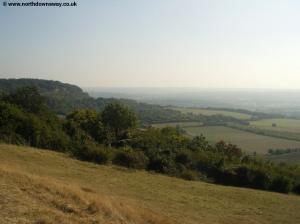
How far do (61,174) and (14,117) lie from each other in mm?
17840

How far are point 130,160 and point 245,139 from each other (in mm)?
71519

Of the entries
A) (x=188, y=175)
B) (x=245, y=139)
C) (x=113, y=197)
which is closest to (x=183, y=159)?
(x=188, y=175)

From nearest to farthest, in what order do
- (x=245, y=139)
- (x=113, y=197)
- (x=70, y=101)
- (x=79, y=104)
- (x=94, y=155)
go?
(x=113, y=197) < (x=94, y=155) < (x=245, y=139) < (x=79, y=104) < (x=70, y=101)

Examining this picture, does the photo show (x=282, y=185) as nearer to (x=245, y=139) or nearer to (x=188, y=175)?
(x=188, y=175)

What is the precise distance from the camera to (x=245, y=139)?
102 metres

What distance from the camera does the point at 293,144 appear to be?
9562 cm

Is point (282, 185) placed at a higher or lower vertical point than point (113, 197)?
lower

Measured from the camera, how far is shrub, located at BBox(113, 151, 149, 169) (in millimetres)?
35531

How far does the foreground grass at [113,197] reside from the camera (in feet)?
46.5

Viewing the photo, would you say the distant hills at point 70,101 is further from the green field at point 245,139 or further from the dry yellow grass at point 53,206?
the dry yellow grass at point 53,206

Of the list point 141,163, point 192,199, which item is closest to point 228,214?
point 192,199

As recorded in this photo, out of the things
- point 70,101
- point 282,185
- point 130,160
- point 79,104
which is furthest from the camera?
point 70,101

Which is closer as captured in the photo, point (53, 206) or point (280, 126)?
point (53, 206)

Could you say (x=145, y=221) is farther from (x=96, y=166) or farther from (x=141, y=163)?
(x=141, y=163)
